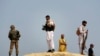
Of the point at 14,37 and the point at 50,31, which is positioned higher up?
the point at 50,31

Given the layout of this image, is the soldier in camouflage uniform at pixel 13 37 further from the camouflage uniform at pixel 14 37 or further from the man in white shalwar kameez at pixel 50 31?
the man in white shalwar kameez at pixel 50 31

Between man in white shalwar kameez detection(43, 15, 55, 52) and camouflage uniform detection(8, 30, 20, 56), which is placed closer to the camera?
man in white shalwar kameez detection(43, 15, 55, 52)

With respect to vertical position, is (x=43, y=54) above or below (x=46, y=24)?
below

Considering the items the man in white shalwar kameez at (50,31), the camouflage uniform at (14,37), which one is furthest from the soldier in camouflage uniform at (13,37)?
the man in white shalwar kameez at (50,31)

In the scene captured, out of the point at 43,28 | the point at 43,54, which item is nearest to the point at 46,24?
the point at 43,28

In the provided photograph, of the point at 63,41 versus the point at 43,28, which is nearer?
the point at 43,28

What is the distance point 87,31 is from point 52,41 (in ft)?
7.52

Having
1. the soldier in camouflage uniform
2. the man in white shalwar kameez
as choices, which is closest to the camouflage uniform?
the soldier in camouflage uniform

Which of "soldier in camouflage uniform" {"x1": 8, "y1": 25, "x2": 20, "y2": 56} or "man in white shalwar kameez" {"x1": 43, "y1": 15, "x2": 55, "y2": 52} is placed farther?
"soldier in camouflage uniform" {"x1": 8, "y1": 25, "x2": 20, "y2": 56}

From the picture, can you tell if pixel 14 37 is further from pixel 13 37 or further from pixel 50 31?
pixel 50 31

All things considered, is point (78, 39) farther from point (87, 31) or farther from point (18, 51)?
point (18, 51)

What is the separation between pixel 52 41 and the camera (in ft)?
80.0

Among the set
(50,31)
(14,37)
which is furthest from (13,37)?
(50,31)

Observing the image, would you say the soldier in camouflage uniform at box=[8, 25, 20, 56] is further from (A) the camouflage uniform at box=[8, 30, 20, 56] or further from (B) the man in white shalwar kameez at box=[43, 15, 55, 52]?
(B) the man in white shalwar kameez at box=[43, 15, 55, 52]
